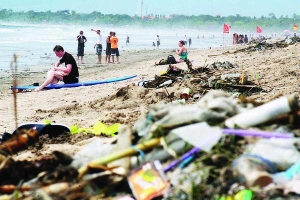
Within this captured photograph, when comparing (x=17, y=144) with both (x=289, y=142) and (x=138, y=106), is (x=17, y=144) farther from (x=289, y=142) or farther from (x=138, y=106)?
(x=138, y=106)

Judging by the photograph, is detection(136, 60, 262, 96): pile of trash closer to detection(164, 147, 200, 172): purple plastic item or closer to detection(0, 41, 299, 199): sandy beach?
detection(0, 41, 299, 199): sandy beach

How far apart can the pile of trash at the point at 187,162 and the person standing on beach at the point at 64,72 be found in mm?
7706

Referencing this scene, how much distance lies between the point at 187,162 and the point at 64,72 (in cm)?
867

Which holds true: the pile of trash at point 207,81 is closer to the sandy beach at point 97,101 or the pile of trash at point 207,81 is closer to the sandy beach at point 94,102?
the sandy beach at point 94,102

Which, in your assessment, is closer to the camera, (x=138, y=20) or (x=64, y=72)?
(x=64, y=72)

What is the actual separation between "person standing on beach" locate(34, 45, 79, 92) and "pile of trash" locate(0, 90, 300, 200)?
771cm

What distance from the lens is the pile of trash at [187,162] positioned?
9.12 feet

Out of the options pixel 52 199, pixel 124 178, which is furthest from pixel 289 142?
pixel 52 199

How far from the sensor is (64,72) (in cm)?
1122

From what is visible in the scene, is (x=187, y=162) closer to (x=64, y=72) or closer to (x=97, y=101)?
(x=97, y=101)

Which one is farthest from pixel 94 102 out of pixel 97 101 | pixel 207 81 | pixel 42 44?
pixel 42 44

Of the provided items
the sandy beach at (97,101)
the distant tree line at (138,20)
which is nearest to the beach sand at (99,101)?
the sandy beach at (97,101)

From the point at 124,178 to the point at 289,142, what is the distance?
1153 mm

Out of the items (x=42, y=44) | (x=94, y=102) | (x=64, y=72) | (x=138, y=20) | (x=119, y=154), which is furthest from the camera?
(x=138, y=20)
